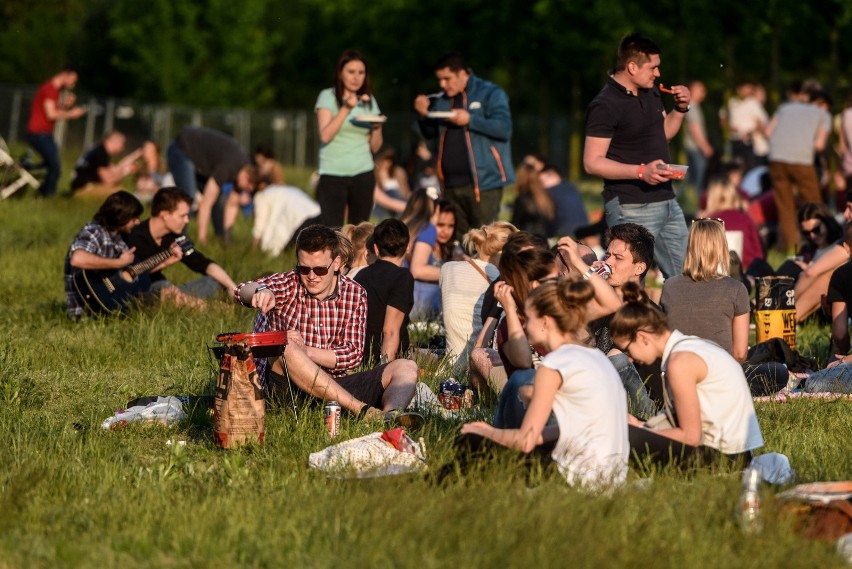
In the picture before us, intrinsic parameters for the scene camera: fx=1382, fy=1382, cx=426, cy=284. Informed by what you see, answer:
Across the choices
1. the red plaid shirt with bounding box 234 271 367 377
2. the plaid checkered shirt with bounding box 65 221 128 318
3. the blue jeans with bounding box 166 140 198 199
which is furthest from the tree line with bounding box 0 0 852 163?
the red plaid shirt with bounding box 234 271 367 377

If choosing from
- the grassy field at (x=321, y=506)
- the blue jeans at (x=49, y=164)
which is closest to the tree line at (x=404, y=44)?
the blue jeans at (x=49, y=164)

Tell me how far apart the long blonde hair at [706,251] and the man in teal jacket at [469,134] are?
379 cm

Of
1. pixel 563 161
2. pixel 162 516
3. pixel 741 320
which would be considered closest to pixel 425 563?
pixel 162 516

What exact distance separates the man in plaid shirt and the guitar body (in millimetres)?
3215

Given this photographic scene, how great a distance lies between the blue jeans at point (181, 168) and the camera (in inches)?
642

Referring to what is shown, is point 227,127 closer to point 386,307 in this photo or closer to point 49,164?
point 49,164

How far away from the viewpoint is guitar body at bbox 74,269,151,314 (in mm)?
10828

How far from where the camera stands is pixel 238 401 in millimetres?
6977

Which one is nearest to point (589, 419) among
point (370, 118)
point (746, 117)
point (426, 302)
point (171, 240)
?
point (426, 302)

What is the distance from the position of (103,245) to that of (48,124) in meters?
9.90

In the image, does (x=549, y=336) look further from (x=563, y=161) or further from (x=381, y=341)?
(x=563, y=161)

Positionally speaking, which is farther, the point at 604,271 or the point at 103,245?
the point at 103,245

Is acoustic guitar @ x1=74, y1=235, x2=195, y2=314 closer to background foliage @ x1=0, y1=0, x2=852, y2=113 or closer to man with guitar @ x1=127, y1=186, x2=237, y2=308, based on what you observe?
man with guitar @ x1=127, y1=186, x2=237, y2=308

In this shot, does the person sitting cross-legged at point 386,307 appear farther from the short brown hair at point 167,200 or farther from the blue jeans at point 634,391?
the short brown hair at point 167,200
